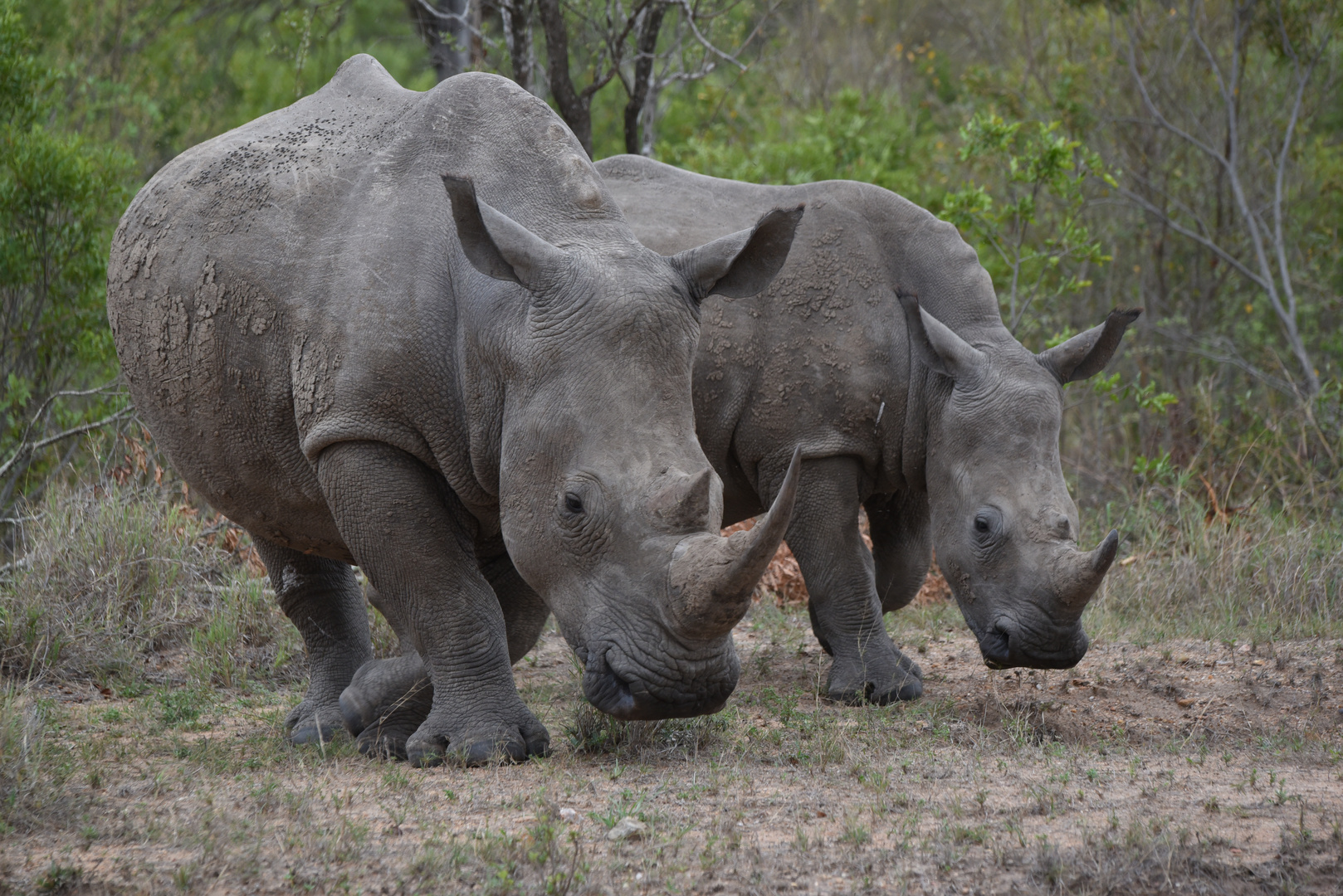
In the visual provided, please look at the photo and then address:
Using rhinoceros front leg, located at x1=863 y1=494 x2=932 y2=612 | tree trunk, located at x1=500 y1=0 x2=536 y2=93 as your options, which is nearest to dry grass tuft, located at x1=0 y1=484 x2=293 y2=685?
rhinoceros front leg, located at x1=863 y1=494 x2=932 y2=612

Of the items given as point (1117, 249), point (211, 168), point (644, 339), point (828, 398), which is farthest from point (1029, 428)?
point (1117, 249)

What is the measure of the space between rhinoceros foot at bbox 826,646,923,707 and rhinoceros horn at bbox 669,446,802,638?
7.63ft

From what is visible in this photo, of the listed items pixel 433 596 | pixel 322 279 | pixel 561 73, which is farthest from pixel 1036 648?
pixel 561 73

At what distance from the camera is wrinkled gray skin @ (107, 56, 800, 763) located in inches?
167

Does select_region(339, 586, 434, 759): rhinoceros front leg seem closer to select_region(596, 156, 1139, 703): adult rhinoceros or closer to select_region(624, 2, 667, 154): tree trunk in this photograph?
select_region(596, 156, 1139, 703): adult rhinoceros

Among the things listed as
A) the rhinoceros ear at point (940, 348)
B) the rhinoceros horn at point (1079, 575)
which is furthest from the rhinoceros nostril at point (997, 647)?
the rhinoceros ear at point (940, 348)

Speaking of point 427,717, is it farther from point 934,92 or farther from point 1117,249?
point 934,92

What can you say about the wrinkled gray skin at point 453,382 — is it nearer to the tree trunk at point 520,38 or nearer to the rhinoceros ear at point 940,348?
the rhinoceros ear at point 940,348

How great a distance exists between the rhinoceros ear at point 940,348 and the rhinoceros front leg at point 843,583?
0.59 meters

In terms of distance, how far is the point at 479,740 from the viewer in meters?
4.80

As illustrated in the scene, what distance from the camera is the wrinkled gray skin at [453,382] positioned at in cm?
425

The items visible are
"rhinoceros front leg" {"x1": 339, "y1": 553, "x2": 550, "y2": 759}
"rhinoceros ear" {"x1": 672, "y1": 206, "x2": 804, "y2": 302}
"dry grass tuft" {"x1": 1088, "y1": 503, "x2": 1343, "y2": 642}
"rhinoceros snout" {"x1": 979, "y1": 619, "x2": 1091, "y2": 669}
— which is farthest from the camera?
"dry grass tuft" {"x1": 1088, "y1": 503, "x2": 1343, "y2": 642}

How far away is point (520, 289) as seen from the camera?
464cm

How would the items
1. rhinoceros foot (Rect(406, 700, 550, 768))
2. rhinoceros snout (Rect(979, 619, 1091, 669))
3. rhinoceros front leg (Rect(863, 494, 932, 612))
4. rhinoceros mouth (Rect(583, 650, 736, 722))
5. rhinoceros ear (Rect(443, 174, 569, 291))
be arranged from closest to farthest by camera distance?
rhinoceros mouth (Rect(583, 650, 736, 722)) < rhinoceros ear (Rect(443, 174, 569, 291)) < rhinoceros foot (Rect(406, 700, 550, 768)) < rhinoceros snout (Rect(979, 619, 1091, 669)) < rhinoceros front leg (Rect(863, 494, 932, 612))
